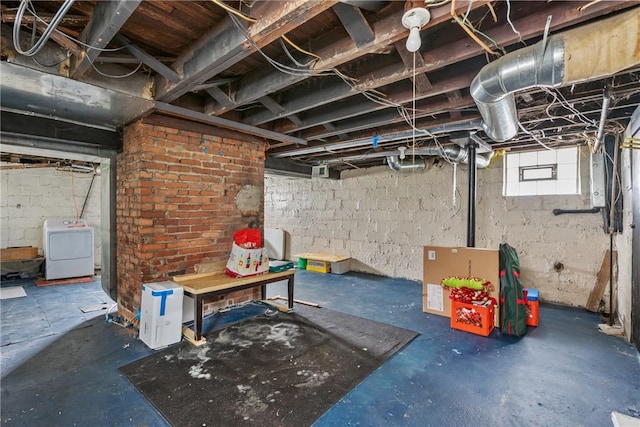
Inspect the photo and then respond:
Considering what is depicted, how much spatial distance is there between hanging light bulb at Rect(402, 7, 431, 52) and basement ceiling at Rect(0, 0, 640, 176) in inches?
2.2

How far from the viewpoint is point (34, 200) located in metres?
5.66

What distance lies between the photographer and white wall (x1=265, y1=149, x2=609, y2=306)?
3971mm

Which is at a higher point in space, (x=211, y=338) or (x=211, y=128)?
(x=211, y=128)

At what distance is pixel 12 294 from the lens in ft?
14.1

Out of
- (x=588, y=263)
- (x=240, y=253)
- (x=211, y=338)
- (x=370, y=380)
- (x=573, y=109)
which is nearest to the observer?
(x=370, y=380)

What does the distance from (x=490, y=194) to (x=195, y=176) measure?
166 inches

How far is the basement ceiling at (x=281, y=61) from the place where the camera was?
157cm

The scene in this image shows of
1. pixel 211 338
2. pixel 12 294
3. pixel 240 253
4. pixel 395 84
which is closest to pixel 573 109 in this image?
pixel 395 84

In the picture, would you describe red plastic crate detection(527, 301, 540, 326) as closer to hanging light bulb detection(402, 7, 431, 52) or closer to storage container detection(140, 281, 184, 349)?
hanging light bulb detection(402, 7, 431, 52)

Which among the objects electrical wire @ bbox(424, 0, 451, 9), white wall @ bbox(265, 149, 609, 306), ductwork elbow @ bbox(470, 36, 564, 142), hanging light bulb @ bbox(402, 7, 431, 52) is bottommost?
white wall @ bbox(265, 149, 609, 306)

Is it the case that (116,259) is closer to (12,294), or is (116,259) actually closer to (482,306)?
(12,294)

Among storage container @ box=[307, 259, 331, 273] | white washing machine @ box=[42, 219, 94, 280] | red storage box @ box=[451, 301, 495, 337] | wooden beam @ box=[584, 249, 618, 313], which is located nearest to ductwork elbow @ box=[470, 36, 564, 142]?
red storage box @ box=[451, 301, 495, 337]

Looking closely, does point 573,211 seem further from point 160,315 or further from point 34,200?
point 34,200

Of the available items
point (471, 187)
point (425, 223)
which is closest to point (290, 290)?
point (471, 187)
